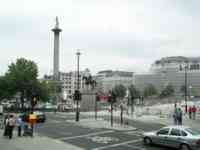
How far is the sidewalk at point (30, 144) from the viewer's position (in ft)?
71.3

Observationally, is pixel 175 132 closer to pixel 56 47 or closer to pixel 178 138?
pixel 178 138

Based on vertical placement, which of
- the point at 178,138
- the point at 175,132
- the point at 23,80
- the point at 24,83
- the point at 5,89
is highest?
the point at 23,80

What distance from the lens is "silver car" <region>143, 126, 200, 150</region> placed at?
68.2 ft

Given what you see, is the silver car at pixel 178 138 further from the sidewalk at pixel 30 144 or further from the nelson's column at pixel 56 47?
the nelson's column at pixel 56 47

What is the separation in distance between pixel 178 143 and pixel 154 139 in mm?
2083

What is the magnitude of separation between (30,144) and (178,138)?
8.82m

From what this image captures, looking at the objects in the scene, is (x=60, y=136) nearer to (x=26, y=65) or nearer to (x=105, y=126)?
(x=105, y=126)

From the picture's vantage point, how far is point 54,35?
373 ft

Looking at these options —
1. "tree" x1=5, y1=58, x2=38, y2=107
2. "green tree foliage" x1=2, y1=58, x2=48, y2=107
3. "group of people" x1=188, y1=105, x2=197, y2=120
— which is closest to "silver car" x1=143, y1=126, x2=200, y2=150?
"group of people" x1=188, y1=105, x2=197, y2=120

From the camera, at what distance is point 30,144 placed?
23219 millimetres

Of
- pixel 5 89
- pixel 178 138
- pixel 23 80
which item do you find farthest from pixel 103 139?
pixel 5 89

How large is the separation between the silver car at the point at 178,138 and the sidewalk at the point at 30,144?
4.83 m

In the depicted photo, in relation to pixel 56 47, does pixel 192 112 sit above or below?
below

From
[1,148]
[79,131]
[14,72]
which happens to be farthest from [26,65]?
[1,148]
